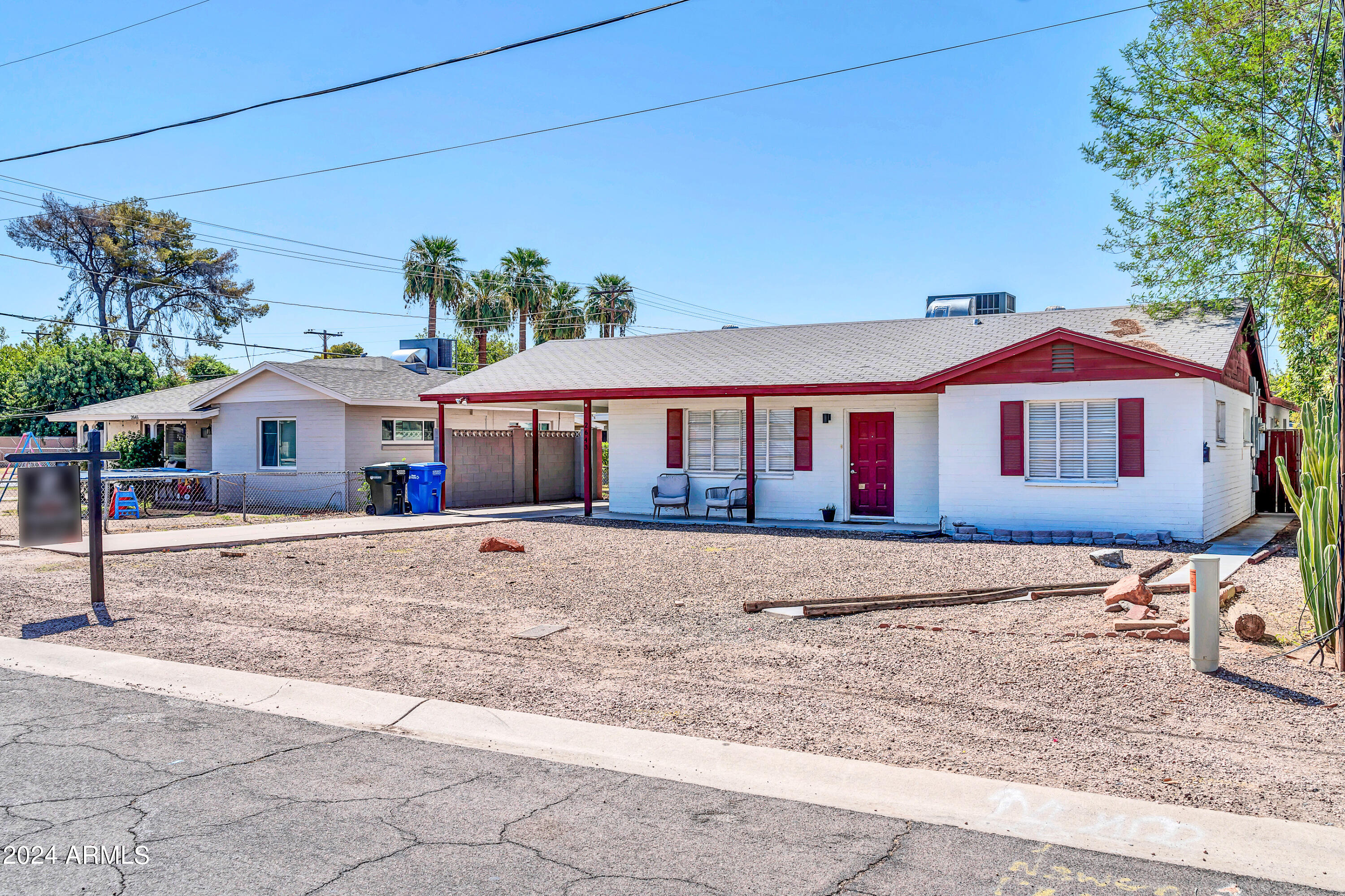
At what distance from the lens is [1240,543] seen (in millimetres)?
15586

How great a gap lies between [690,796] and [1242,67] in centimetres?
2132

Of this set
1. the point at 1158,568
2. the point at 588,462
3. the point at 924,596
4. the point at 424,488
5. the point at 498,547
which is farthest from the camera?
the point at 424,488

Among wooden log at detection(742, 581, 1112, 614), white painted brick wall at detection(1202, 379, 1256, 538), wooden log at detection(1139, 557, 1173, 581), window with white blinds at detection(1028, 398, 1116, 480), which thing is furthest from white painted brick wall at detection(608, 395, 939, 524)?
wooden log at detection(742, 581, 1112, 614)

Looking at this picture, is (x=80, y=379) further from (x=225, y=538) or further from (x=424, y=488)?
(x=225, y=538)

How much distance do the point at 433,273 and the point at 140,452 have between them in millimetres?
20871

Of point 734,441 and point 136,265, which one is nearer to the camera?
point 734,441

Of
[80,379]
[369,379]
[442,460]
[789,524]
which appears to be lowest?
[789,524]

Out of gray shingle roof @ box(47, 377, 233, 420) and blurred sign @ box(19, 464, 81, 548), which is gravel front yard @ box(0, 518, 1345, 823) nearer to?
blurred sign @ box(19, 464, 81, 548)

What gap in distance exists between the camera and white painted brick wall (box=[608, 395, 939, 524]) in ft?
61.9

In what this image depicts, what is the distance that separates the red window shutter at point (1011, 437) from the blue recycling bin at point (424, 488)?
1217cm

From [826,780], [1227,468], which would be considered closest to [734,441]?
[1227,468]

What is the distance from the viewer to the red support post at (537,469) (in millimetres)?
25859

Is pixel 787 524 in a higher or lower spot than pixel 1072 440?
lower

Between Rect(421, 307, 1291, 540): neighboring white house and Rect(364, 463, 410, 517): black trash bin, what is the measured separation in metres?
1.98
